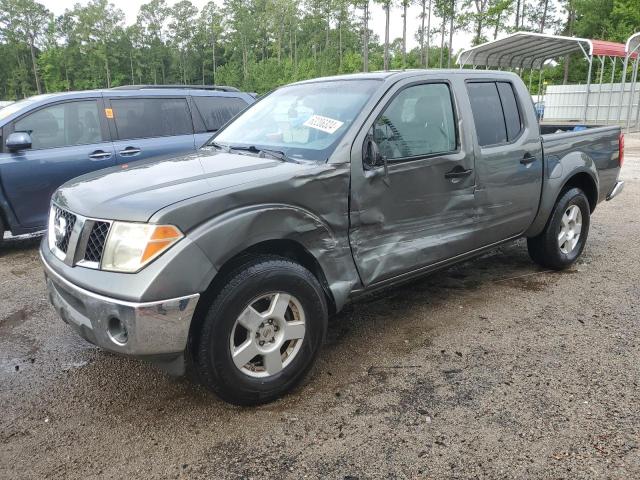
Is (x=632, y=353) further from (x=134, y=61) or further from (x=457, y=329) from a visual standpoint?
(x=134, y=61)

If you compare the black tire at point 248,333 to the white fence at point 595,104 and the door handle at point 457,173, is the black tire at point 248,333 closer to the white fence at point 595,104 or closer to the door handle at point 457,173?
the door handle at point 457,173

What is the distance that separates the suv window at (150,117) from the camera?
611 cm

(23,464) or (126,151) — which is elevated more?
(126,151)

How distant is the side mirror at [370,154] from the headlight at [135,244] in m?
1.23

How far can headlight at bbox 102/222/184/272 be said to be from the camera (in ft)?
7.62

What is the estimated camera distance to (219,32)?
77.4 metres

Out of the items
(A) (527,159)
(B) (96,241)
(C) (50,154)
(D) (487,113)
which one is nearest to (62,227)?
(B) (96,241)

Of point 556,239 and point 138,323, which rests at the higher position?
point 138,323

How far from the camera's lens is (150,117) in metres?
6.35

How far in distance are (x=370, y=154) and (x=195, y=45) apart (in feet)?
281

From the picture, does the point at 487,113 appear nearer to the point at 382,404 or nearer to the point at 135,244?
the point at 382,404

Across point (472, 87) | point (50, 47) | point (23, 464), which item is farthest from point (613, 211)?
point (50, 47)

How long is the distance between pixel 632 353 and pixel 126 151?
5316mm

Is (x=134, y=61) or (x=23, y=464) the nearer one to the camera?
(x=23, y=464)
